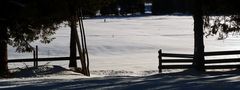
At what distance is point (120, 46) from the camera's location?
39719 mm

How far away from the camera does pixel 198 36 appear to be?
20609mm

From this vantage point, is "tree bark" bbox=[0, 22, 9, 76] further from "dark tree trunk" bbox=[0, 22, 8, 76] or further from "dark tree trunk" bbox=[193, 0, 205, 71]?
"dark tree trunk" bbox=[193, 0, 205, 71]

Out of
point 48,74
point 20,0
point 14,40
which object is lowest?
point 48,74

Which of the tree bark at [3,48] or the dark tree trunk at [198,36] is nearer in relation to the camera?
the tree bark at [3,48]

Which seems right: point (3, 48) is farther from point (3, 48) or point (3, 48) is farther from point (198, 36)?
point (198, 36)

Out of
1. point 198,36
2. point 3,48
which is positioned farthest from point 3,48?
point 198,36

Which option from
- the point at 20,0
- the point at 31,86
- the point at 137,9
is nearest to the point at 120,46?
the point at 20,0

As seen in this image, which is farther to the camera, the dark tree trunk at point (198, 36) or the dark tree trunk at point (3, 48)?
the dark tree trunk at point (198, 36)

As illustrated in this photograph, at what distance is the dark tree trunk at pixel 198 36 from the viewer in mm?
20098

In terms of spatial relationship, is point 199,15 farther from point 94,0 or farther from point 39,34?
point 39,34

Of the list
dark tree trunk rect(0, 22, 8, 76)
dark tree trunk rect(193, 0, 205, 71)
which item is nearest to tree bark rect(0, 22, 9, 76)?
dark tree trunk rect(0, 22, 8, 76)

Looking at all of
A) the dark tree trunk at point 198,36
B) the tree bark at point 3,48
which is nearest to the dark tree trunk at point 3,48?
the tree bark at point 3,48

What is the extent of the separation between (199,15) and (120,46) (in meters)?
19.8

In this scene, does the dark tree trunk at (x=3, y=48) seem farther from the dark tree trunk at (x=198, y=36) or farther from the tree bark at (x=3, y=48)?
the dark tree trunk at (x=198, y=36)
